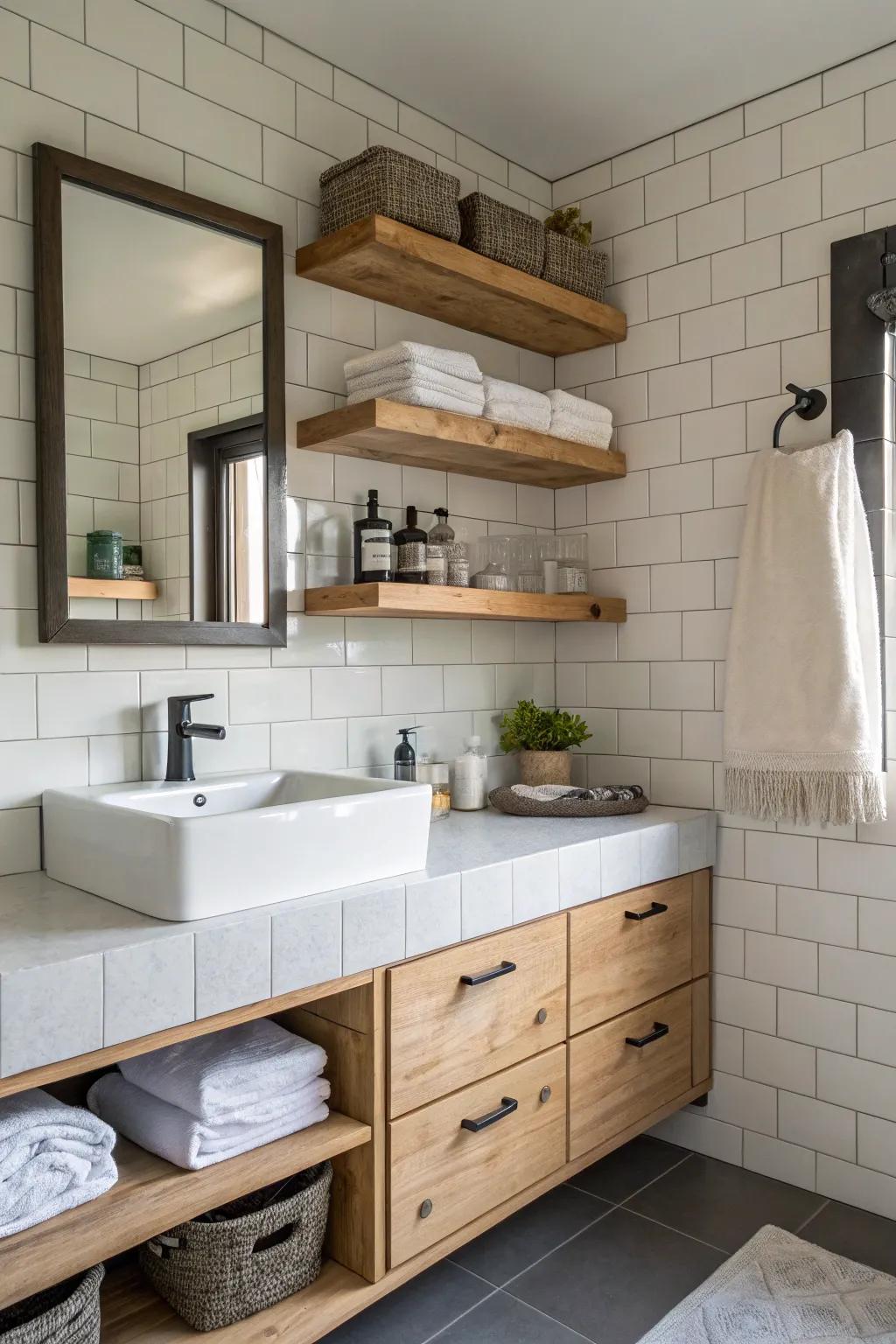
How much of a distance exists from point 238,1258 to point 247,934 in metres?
0.56

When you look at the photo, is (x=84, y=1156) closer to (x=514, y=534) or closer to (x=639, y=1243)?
(x=639, y=1243)

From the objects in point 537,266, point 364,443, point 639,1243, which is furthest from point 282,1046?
point 537,266

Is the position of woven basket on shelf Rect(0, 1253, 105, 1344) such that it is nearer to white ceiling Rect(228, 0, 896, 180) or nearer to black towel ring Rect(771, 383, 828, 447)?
black towel ring Rect(771, 383, 828, 447)

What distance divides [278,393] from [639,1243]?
200 centimetres

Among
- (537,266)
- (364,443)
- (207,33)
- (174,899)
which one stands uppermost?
Answer: (207,33)

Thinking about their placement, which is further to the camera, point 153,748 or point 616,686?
point 616,686

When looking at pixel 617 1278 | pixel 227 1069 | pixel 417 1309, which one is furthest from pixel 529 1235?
pixel 227 1069

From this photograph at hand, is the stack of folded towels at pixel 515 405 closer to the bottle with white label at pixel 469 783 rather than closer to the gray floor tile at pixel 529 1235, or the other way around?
the bottle with white label at pixel 469 783

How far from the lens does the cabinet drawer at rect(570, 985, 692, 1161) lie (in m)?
2.15

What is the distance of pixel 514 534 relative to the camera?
282 centimetres

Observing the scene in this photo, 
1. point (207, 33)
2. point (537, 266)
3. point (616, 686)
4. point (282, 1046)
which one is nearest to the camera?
point (282, 1046)

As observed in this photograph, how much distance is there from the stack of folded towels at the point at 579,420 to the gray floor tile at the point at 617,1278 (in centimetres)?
189

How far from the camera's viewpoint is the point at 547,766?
8.73 feet

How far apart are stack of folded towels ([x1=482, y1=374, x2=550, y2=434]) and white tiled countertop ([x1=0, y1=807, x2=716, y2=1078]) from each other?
3.23 feet
